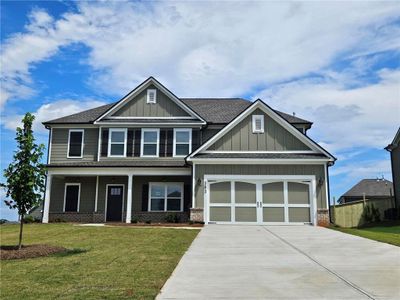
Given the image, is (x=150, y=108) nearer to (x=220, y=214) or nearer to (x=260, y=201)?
(x=220, y=214)

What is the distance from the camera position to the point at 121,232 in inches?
615

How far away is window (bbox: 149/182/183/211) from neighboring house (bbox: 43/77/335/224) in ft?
0.19

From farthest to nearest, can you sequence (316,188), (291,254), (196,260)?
1. (316,188)
2. (291,254)
3. (196,260)

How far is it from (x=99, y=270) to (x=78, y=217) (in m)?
16.4

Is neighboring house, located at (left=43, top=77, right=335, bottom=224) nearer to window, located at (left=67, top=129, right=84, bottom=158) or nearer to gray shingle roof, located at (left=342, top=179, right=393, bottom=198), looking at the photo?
window, located at (left=67, top=129, right=84, bottom=158)

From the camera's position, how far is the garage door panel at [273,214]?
20328mm

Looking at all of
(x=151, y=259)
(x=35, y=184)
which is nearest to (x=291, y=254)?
(x=151, y=259)

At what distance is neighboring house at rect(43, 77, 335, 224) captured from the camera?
20.4 metres

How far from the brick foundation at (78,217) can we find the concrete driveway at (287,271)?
12278 mm

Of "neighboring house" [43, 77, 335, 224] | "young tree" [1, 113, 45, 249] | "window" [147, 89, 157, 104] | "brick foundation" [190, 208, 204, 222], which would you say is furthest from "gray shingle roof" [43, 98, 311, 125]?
"young tree" [1, 113, 45, 249]

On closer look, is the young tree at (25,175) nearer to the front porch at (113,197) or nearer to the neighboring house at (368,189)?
the front porch at (113,197)

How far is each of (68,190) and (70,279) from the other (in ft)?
58.1

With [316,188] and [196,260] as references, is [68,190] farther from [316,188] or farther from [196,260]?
[196,260]

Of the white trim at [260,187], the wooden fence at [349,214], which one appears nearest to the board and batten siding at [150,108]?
the white trim at [260,187]
